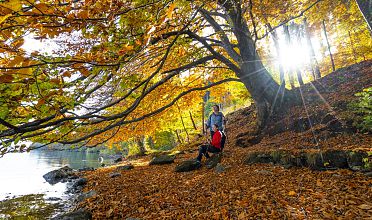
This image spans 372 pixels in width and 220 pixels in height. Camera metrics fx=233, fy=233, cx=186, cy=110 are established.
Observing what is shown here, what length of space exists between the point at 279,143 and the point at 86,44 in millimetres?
7839

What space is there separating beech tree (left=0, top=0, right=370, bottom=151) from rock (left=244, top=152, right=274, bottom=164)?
3.18m

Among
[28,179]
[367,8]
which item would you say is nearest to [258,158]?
[367,8]

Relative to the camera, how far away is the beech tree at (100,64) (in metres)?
1.83

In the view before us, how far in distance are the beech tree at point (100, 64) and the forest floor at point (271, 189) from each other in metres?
1.87

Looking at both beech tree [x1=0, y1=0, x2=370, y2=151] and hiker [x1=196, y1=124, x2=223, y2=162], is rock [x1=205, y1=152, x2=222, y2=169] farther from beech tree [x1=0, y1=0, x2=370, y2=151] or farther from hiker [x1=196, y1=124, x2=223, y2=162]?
beech tree [x1=0, y1=0, x2=370, y2=151]

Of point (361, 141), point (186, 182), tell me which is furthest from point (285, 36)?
point (186, 182)

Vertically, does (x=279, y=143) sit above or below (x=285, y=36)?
below

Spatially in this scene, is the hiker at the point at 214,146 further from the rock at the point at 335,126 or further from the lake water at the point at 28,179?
the lake water at the point at 28,179

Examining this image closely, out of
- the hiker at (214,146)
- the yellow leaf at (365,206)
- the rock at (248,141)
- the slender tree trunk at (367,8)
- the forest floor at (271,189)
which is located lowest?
the yellow leaf at (365,206)

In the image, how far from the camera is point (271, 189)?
16.2 ft

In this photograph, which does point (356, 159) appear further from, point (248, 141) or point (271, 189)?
point (248, 141)

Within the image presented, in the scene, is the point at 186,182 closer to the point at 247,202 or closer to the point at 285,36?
the point at 247,202

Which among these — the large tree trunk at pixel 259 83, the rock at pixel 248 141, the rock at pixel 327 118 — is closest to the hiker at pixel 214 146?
the rock at pixel 248 141

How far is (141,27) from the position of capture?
3977 mm
